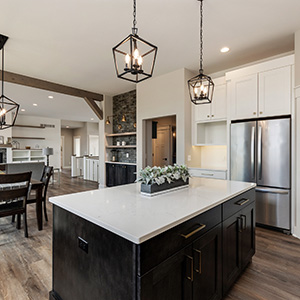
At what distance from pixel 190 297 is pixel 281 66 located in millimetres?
3458

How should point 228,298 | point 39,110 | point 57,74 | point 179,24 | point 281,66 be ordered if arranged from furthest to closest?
point 39,110, point 57,74, point 281,66, point 179,24, point 228,298

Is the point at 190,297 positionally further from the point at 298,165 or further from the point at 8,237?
the point at 8,237

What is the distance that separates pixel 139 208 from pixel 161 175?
0.52 m

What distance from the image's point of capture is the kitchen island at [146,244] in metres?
0.98

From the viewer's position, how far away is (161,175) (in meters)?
1.78

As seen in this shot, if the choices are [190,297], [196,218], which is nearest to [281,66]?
[196,218]

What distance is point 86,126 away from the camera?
12.5 m

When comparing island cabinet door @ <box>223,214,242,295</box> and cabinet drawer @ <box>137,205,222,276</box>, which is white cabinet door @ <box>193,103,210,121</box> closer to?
island cabinet door @ <box>223,214,242,295</box>

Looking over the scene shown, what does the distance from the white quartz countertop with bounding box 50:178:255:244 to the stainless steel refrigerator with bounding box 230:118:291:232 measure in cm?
162

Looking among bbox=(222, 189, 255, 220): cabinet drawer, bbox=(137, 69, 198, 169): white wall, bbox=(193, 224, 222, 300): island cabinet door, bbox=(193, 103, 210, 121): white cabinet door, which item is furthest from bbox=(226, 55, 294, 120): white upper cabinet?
bbox=(193, 224, 222, 300): island cabinet door

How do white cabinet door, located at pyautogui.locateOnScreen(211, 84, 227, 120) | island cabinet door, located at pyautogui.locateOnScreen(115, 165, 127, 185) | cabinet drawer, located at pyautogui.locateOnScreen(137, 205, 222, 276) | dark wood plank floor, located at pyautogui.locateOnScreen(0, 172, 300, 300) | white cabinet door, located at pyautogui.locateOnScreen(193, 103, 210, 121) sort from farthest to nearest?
island cabinet door, located at pyautogui.locateOnScreen(115, 165, 127, 185)
white cabinet door, located at pyautogui.locateOnScreen(193, 103, 210, 121)
white cabinet door, located at pyautogui.locateOnScreen(211, 84, 227, 120)
dark wood plank floor, located at pyautogui.locateOnScreen(0, 172, 300, 300)
cabinet drawer, located at pyautogui.locateOnScreen(137, 205, 222, 276)

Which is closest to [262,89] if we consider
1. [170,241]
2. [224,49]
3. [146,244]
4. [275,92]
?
[275,92]

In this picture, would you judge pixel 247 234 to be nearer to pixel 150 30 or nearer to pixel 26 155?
pixel 150 30

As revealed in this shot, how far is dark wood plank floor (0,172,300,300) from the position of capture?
1797 millimetres
